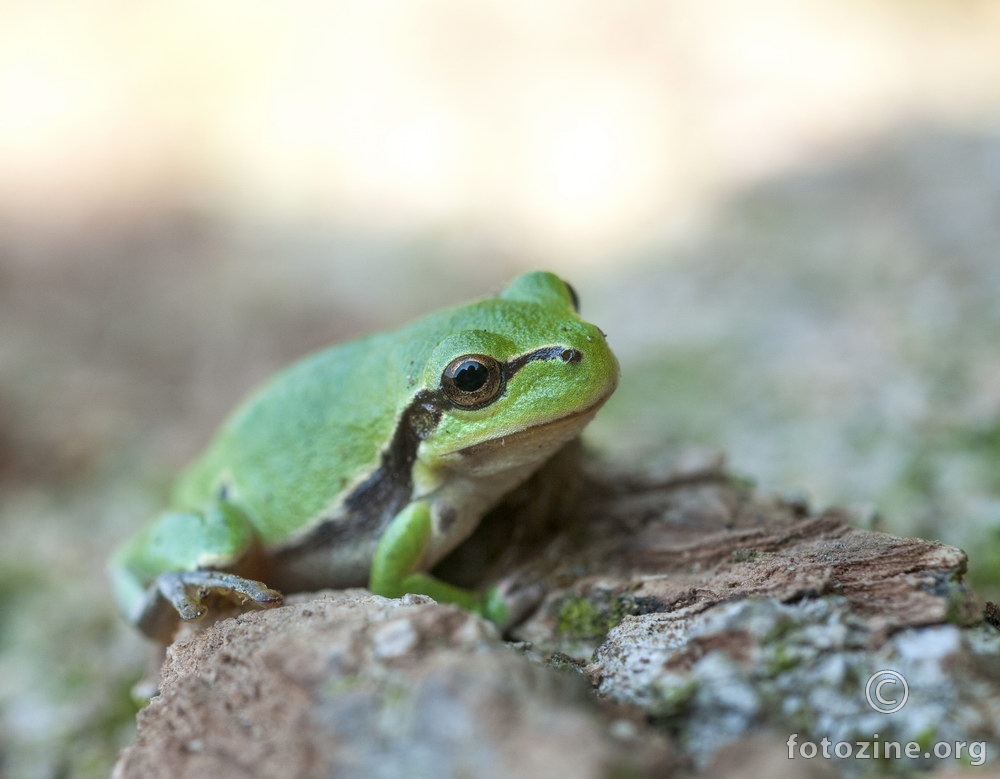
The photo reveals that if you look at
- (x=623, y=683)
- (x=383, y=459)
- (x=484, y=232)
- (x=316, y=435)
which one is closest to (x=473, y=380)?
(x=383, y=459)

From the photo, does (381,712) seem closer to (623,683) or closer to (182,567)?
(623,683)

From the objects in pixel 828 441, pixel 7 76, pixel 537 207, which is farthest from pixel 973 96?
pixel 7 76

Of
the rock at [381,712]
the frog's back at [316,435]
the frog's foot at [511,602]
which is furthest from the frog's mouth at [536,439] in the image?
the rock at [381,712]

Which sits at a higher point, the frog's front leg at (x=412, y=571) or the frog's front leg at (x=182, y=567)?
the frog's front leg at (x=182, y=567)

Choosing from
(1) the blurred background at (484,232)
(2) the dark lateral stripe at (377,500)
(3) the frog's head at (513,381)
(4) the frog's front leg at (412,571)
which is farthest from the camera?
(1) the blurred background at (484,232)

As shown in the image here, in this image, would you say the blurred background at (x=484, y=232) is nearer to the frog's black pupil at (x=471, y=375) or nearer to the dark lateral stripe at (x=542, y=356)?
the dark lateral stripe at (x=542, y=356)

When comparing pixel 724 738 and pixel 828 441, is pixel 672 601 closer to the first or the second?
pixel 724 738

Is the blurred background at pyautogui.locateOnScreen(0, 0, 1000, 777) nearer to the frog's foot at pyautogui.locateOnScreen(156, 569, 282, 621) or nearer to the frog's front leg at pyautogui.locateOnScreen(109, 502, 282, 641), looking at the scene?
the frog's front leg at pyautogui.locateOnScreen(109, 502, 282, 641)
